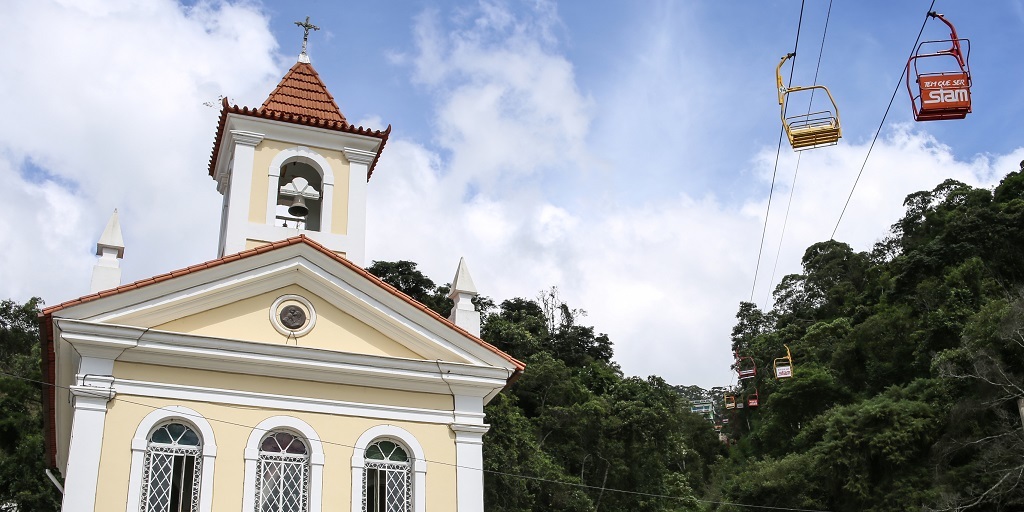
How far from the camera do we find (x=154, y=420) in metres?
13.2

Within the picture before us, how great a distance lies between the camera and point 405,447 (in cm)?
1430

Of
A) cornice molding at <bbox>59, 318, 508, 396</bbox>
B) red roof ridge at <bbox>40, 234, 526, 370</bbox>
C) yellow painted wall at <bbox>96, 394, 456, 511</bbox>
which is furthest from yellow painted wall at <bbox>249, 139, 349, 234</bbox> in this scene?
yellow painted wall at <bbox>96, 394, 456, 511</bbox>

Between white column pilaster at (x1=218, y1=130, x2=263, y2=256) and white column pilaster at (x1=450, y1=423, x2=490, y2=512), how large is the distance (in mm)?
4685

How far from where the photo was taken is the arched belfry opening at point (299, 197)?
16969mm

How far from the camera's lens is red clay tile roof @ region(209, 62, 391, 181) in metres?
17.0

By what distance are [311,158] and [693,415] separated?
5557cm

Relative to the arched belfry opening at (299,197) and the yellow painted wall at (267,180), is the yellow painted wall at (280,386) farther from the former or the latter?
the arched belfry opening at (299,197)

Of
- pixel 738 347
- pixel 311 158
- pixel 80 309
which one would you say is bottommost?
pixel 80 309

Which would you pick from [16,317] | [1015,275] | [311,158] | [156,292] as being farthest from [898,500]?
[16,317]

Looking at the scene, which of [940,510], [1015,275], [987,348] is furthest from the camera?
[1015,275]

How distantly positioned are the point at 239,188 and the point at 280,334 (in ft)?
10.6

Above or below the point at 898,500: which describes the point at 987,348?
above

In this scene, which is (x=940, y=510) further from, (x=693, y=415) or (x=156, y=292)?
(x=693, y=415)

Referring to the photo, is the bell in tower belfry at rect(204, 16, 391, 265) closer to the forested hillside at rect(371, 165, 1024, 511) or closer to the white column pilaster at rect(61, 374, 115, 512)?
the white column pilaster at rect(61, 374, 115, 512)
